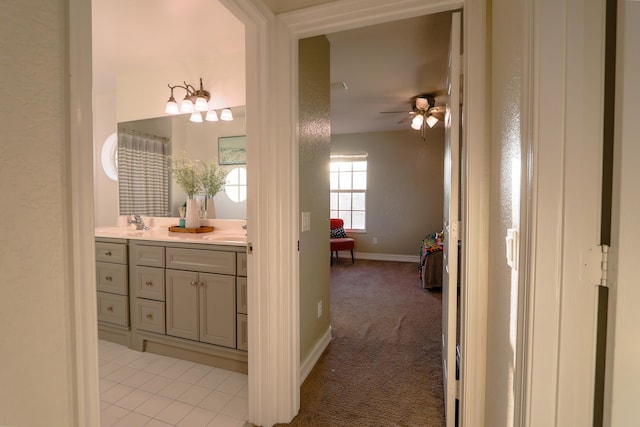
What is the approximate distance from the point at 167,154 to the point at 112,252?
3.48 feet

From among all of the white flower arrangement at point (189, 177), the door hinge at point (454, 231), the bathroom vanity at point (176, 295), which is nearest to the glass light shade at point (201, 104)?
the white flower arrangement at point (189, 177)

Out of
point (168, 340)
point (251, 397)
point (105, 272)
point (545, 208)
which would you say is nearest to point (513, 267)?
point (545, 208)

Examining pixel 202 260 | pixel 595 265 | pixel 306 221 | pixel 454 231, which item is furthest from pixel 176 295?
pixel 595 265

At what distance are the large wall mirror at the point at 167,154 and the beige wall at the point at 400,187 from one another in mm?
3810

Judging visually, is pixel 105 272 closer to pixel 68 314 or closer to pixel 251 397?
pixel 251 397

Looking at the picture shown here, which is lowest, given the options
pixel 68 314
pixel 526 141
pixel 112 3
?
pixel 68 314

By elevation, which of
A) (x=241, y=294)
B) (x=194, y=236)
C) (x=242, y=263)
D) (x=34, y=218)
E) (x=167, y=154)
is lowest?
(x=241, y=294)

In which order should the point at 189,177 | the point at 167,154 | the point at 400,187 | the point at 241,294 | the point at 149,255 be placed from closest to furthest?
the point at 241,294 < the point at 149,255 < the point at 189,177 < the point at 167,154 < the point at 400,187

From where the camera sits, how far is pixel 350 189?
643 centimetres

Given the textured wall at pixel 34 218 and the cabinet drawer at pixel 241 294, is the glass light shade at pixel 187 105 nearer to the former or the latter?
the cabinet drawer at pixel 241 294

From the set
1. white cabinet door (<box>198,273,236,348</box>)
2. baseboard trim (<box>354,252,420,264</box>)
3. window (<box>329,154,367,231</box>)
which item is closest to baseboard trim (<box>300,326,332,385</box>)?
white cabinet door (<box>198,273,236,348</box>)

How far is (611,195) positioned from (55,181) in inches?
47.2

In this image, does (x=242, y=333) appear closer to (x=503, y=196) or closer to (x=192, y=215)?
(x=192, y=215)

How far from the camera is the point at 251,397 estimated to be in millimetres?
1646
